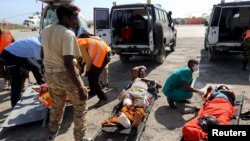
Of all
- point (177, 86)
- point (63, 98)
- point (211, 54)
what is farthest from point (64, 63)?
point (211, 54)

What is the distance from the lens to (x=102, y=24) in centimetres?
931

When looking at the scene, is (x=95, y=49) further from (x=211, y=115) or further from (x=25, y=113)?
(x=211, y=115)

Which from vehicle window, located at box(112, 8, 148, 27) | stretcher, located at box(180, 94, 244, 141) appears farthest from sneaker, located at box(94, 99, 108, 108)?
vehicle window, located at box(112, 8, 148, 27)

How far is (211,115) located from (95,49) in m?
2.61

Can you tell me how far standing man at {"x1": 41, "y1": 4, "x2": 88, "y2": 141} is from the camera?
11.5 ft

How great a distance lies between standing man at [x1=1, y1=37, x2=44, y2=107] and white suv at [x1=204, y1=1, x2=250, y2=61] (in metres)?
5.83

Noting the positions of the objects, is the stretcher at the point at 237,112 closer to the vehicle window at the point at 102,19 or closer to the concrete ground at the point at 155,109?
the concrete ground at the point at 155,109

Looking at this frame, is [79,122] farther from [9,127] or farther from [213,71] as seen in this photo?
[213,71]

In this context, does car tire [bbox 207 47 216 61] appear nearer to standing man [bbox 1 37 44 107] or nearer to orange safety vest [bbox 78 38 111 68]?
orange safety vest [bbox 78 38 111 68]

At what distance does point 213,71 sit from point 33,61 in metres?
5.37

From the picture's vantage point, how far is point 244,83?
24.1 ft

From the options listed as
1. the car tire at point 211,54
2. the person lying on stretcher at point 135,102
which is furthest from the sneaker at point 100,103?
the car tire at point 211,54

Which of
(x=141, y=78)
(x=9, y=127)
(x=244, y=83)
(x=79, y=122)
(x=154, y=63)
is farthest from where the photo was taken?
(x=154, y=63)

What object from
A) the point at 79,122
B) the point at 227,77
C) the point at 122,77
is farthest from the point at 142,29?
the point at 79,122
